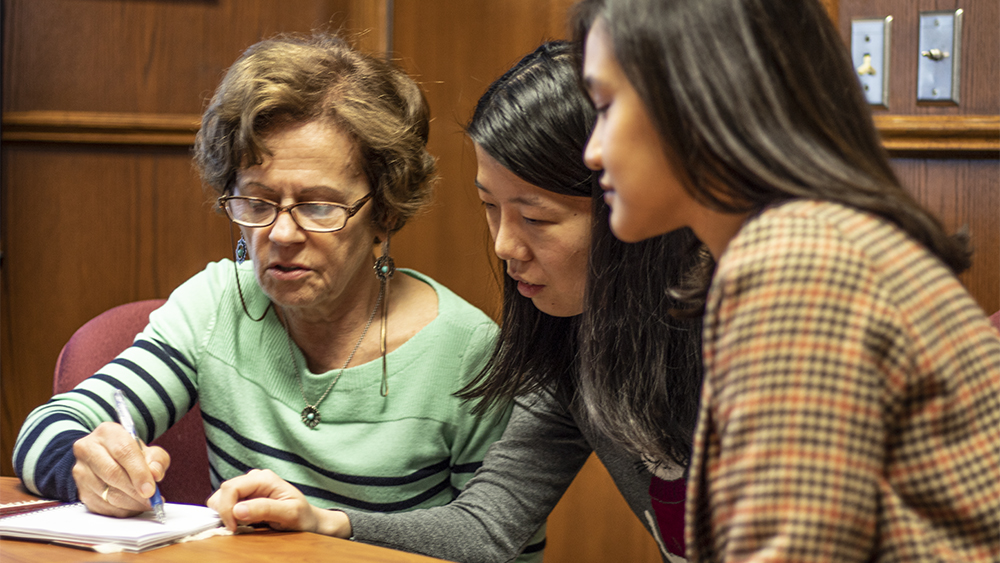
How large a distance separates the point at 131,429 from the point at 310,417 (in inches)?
13.1

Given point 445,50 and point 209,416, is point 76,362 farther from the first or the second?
point 445,50

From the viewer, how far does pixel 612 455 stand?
1266 millimetres

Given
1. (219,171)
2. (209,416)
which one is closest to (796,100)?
(219,171)

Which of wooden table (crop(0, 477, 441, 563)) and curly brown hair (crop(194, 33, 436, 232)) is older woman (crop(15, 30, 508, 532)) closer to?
curly brown hair (crop(194, 33, 436, 232))

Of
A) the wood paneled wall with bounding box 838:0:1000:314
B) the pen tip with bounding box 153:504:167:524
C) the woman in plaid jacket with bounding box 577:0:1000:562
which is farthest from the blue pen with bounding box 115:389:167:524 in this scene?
the wood paneled wall with bounding box 838:0:1000:314

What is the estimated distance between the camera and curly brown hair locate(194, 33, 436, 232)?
1.35 m

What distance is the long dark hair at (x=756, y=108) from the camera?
58 centimetres

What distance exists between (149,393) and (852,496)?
1.16 m

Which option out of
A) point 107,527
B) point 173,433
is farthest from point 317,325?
point 107,527

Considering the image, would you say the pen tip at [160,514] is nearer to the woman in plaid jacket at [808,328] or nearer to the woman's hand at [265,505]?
the woman's hand at [265,505]

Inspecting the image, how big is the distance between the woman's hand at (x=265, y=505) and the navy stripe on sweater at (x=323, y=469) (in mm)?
296

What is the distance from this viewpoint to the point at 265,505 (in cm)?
98

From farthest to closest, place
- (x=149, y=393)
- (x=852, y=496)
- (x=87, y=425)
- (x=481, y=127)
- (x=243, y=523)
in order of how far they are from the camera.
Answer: (x=149, y=393)
(x=87, y=425)
(x=481, y=127)
(x=243, y=523)
(x=852, y=496)

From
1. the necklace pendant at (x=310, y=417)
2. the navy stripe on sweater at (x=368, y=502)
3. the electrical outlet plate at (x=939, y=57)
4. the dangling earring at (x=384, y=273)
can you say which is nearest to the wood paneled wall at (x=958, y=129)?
the electrical outlet plate at (x=939, y=57)
